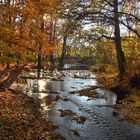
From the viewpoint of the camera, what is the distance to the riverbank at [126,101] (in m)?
16.6

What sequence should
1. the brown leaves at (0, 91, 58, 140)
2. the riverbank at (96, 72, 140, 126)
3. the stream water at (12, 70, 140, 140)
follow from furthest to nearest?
the riverbank at (96, 72, 140, 126)
the stream water at (12, 70, 140, 140)
the brown leaves at (0, 91, 58, 140)

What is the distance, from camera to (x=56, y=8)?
24.5m

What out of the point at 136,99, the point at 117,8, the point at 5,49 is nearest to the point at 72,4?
the point at 117,8

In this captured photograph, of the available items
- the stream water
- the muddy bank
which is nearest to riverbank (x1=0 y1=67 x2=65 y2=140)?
the muddy bank

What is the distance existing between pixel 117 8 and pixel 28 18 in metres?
11.4

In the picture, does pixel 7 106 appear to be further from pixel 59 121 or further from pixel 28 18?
pixel 28 18

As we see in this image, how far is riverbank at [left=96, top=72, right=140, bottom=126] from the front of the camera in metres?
16.6

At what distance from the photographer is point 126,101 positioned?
20.7 m

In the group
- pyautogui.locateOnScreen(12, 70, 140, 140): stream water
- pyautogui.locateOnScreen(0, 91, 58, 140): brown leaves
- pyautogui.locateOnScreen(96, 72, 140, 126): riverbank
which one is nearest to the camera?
pyautogui.locateOnScreen(0, 91, 58, 140): brown leaves

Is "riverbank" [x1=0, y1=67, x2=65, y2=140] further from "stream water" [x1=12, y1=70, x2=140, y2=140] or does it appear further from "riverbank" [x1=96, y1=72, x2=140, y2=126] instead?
"riverbank" [x1=96, y1=72, x2=140, y2=126]

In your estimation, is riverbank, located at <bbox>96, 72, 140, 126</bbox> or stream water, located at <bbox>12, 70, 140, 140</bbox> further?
riverbank, located at <bbox>96, 72, 140, 126</bbox>

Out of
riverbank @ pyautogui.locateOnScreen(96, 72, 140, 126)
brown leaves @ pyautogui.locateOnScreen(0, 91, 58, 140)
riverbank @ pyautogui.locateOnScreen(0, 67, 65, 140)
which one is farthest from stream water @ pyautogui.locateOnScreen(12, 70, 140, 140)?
brown leaves @ pyautogui.locateOnScreen(0, 91, 58, 140)

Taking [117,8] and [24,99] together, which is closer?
[24,99]

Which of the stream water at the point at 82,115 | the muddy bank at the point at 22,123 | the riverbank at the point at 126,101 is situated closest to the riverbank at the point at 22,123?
the muddy bank at the point at 22,123
